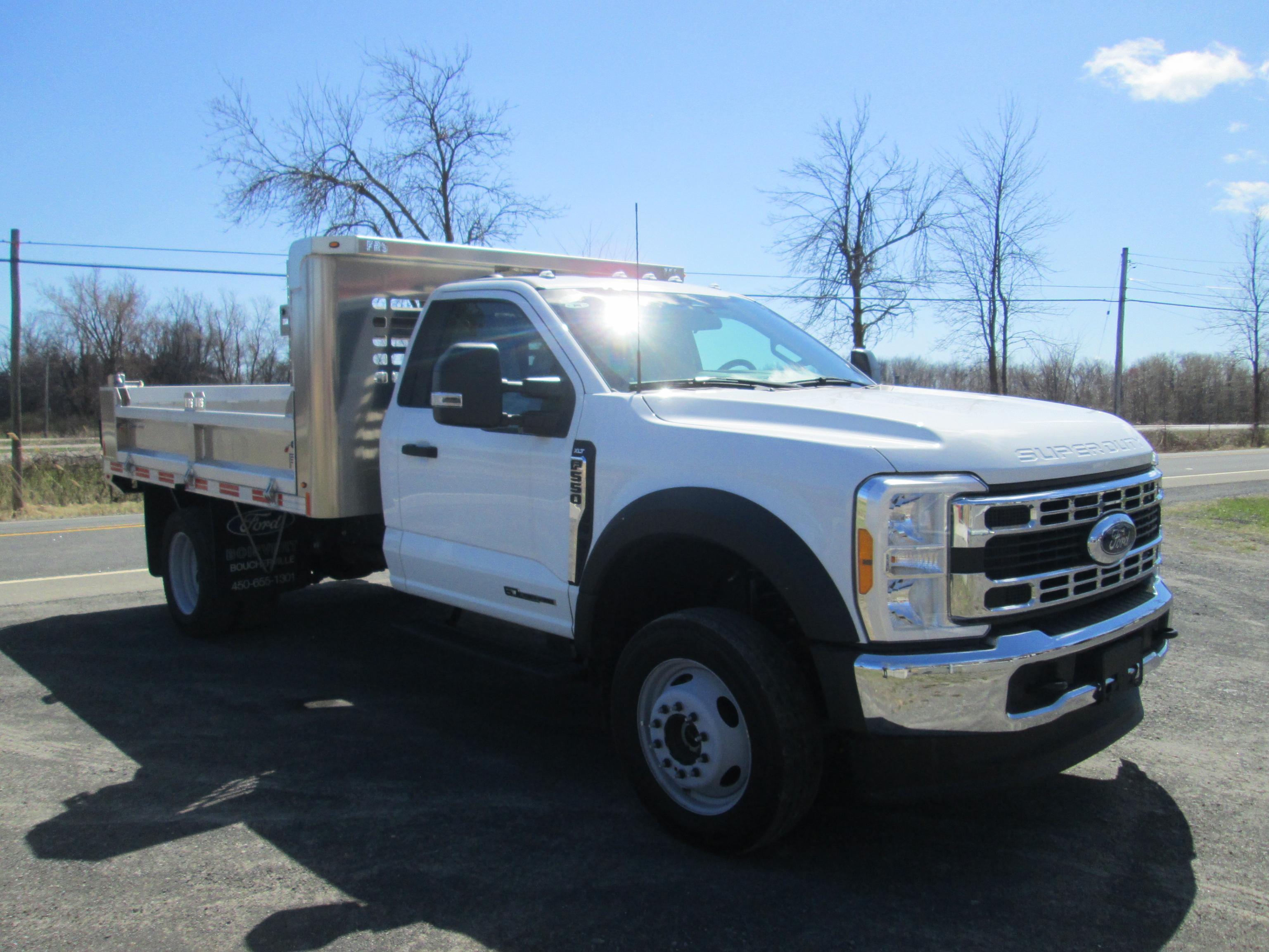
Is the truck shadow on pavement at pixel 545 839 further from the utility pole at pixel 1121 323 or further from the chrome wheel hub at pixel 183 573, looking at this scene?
the utility pole at pixel 1121 323

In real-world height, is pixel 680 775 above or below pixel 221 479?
below

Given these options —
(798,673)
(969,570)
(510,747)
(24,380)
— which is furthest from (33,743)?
(24,380)

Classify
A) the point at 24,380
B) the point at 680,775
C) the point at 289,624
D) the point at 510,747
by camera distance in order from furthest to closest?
the point at 24,380, the point at 289,624, the point at 510,747, the point at 680,775

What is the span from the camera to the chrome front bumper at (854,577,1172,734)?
301 centimetres

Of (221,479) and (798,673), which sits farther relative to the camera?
(221,479)

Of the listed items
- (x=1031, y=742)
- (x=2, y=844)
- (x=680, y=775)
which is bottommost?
(x=2, y=844)

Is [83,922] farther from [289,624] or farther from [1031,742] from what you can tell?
[289,624]

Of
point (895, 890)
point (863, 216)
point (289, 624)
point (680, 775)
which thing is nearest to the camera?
point (895, 890)

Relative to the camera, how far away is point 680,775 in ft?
12.0

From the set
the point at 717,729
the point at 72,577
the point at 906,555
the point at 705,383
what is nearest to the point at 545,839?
the point at 717,729

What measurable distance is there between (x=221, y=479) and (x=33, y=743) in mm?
1964

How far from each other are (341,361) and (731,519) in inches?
115

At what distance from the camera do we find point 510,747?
4.78m

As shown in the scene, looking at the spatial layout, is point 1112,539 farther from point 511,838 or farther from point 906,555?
point 511,838
